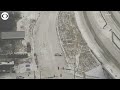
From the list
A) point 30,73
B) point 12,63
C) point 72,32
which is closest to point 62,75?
point 30,73

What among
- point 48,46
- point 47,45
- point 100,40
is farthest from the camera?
point 100,40

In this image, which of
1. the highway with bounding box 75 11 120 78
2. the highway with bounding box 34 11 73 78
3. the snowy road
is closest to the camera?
the highway with bounding box 34 11 73 78

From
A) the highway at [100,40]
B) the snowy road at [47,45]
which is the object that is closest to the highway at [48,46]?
the snowy road at [47,45]

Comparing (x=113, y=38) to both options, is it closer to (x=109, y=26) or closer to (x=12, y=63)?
(x=109, y=26)

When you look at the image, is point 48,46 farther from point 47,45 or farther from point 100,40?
point 100,40

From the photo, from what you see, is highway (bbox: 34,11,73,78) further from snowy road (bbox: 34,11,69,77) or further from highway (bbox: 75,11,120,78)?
highway (bbox: 75,11,120,78)

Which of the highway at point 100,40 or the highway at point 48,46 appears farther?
the highway at point 100,40

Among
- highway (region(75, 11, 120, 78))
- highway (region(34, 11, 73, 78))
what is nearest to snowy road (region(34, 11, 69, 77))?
highway (region(34, 11, 73, 78))

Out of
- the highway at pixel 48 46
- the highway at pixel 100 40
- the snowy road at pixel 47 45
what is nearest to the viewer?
the highway at pixel 48 46

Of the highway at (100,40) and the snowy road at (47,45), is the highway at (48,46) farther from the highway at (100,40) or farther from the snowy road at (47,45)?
the highway at (100,40)

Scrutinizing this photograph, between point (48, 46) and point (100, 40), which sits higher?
point (100, 40)

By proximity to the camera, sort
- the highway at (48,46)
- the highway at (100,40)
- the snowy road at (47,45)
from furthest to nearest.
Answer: the highway at (100,40) → the snowy road at (47,45) → the highway at (48,46)

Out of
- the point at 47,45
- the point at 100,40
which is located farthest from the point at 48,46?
the point at 100,40
